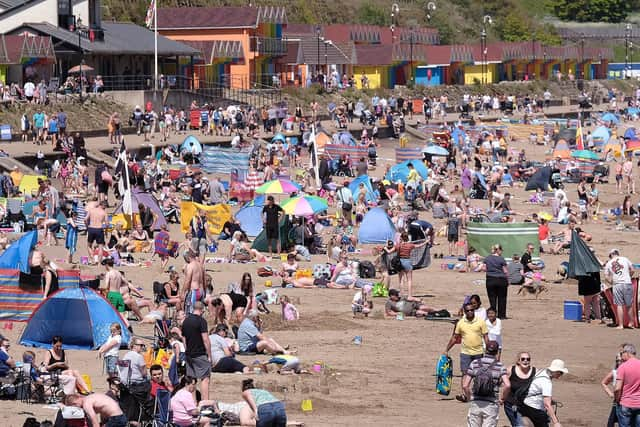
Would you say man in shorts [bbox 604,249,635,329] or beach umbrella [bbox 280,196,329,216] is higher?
beach umbrella [bbox 280,196,329,216]

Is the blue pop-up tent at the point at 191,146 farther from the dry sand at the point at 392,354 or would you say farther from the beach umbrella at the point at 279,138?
the dry sand at the point at 392,354

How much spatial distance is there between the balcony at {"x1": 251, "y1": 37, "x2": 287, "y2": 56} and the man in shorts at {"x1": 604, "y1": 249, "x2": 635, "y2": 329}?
41925 millimetres

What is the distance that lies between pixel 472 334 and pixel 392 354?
2.64 meters

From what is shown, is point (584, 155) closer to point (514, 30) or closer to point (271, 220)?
point (271, 220)

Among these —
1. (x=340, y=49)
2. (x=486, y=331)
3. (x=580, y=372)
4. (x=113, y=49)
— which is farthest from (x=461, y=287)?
(x=340, y=49)

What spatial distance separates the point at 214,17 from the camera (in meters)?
58.9

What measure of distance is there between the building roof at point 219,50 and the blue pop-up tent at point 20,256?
3679cm

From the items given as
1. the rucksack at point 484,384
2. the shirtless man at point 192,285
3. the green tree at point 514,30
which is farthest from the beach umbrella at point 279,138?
the green tree at point 514,30

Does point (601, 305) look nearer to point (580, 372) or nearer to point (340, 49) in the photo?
point (580, 372)

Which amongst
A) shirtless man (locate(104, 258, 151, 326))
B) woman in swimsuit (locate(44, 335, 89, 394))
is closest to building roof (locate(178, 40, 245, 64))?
shirtless man (locate(104, 258, 151, 326))

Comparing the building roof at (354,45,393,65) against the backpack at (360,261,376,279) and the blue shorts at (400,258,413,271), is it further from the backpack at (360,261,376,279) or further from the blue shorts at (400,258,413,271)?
the blue shorts at (400,258,413,271)

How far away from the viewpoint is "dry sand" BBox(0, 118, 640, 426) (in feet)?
44.4

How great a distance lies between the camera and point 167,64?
52.6 m

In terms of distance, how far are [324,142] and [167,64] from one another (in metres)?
14.9
